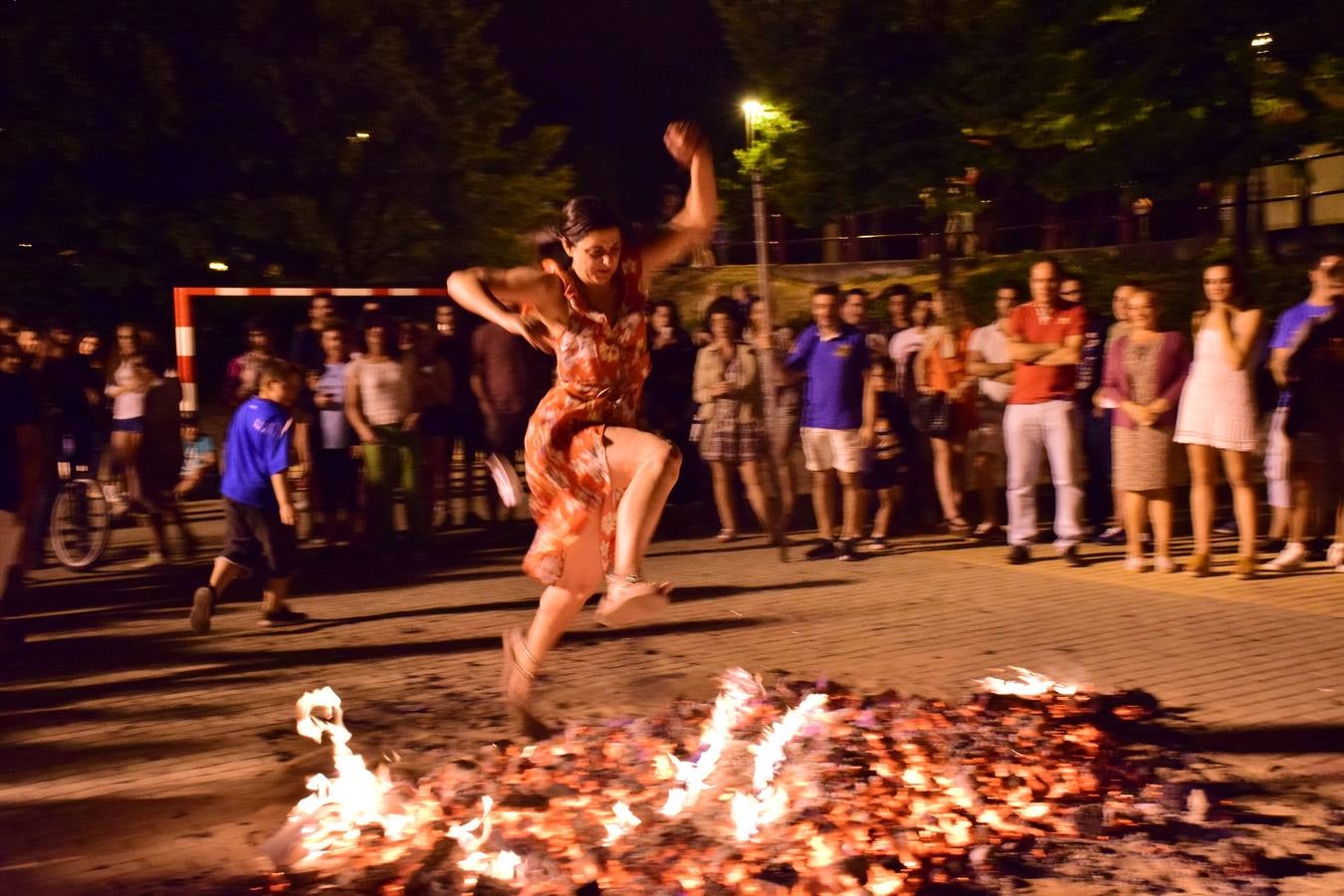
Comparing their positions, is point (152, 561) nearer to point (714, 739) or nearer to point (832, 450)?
point (832, 450)

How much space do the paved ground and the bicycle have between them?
1.28 ft

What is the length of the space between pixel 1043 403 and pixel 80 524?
701 cm

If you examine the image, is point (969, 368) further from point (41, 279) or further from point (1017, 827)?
point (41, 279)

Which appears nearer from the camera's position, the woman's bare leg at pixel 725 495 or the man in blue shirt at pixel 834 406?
the man in blue shirt at pixel 834 406

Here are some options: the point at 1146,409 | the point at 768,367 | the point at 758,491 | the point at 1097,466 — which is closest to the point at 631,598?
the point at 1146,409

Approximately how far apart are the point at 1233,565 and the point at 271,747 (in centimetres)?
613

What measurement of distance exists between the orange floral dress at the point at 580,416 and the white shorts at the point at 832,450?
4849 millimetres

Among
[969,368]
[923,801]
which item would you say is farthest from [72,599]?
[923,801]

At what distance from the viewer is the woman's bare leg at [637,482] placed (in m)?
5.05

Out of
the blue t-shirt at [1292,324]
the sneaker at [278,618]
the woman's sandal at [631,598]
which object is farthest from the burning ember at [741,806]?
the blue t-shirt at [1292,324]

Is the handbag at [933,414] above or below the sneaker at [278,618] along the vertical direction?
above

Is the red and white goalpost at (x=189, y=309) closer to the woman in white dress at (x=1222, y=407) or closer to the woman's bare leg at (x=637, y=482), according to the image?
the woman in white dress at (x=1222, y=407)

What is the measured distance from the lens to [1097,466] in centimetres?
1045

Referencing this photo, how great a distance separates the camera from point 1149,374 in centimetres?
894
